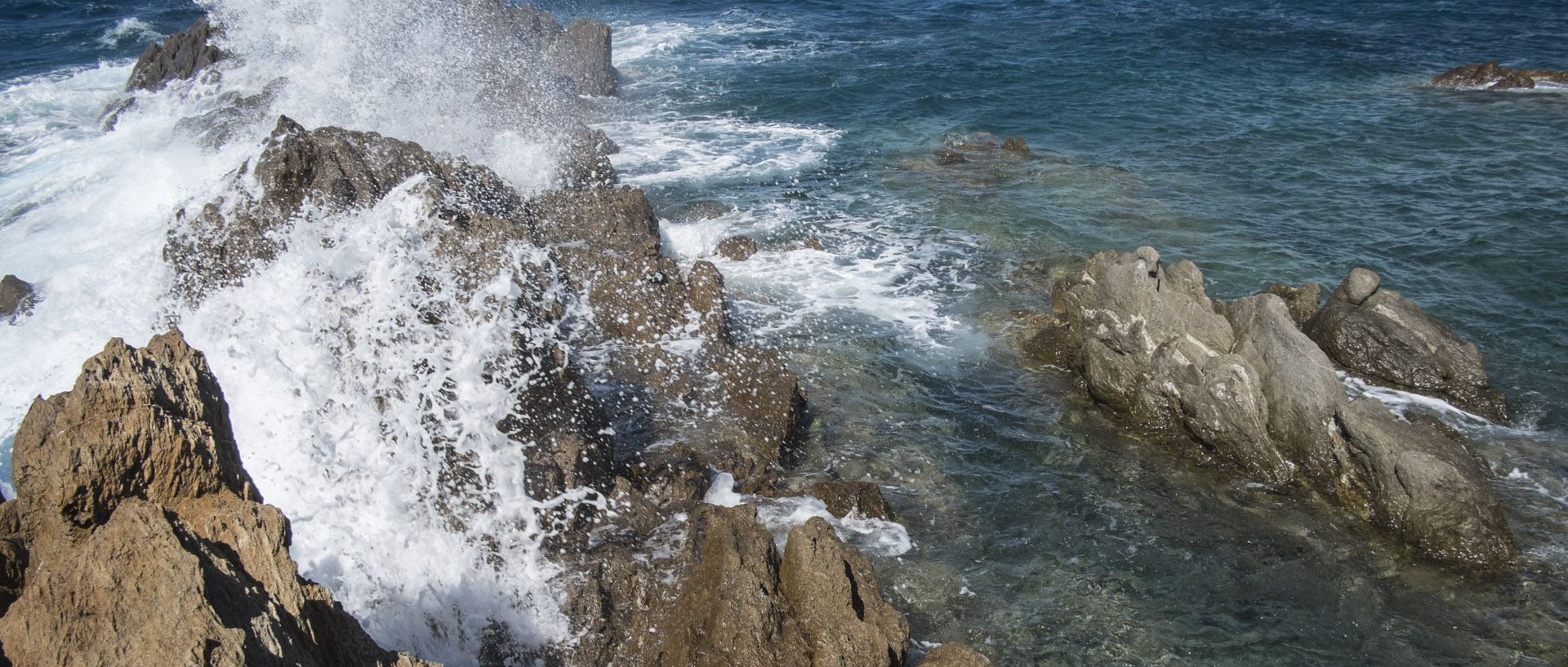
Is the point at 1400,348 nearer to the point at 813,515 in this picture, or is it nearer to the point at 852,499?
the point at 852,499

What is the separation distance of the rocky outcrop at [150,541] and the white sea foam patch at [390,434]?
1.78m

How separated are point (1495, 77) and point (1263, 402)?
1836cm

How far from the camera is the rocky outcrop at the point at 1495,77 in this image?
67.2ft

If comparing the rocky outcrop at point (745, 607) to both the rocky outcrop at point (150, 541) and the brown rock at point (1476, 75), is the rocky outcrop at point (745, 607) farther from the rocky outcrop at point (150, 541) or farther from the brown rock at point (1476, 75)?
the brown rock at point (1476, 75)

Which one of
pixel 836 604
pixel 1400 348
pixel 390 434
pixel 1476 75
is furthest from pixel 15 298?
pixel 1476 75

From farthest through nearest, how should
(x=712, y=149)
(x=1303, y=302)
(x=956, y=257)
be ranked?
(x=712, y=149) → (x=956, y=257) → (x=1303, y=302)

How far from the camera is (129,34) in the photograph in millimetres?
29734

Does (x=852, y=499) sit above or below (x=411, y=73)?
above

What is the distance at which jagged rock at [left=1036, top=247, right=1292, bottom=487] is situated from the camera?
879cm

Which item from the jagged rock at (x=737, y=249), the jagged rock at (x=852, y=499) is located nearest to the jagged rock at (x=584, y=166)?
the jagged rock at (x=737, y=249)

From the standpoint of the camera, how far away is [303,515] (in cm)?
605

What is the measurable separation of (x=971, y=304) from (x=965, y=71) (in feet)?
49.7

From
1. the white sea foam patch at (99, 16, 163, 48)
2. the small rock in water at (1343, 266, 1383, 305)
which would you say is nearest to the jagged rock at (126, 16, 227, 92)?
the white sea foam patch at (99, 16, 163, 48)

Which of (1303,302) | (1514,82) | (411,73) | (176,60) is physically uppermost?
(1514,82)
